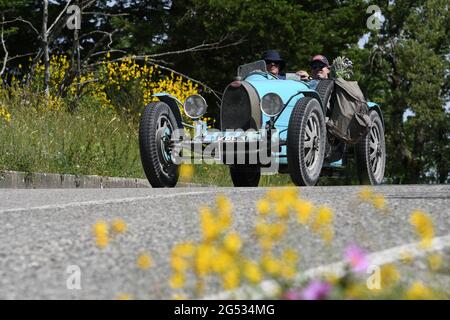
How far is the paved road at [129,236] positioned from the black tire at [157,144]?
277 cm

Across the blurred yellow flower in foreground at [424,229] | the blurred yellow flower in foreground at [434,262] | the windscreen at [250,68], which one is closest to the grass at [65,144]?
the windscreen at [250,68]

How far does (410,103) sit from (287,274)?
35.6 meters

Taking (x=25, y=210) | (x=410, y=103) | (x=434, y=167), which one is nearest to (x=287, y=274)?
(x=25, y=210)

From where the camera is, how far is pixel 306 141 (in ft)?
34.8

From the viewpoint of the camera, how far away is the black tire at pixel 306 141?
10234 millimetres

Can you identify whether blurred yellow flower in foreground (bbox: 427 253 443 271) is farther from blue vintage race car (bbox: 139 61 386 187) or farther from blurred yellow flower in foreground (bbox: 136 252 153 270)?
blue vintage race car (bbox: 139 61 386 187)

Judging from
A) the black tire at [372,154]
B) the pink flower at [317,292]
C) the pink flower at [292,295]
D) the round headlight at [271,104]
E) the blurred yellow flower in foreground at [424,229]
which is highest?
the round headlight at [271,104]

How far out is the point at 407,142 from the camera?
4319 centimetres

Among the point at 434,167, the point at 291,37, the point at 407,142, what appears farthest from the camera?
the point at 434,167

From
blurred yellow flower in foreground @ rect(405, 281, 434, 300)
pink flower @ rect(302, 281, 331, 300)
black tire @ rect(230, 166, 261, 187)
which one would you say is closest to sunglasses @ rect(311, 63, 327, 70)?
black tire @ rect(230, 166, 261, 187)

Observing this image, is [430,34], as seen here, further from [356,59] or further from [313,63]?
[313,63]

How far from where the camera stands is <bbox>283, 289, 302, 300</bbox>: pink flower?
3.68m

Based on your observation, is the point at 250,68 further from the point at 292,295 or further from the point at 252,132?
the point at 292,295

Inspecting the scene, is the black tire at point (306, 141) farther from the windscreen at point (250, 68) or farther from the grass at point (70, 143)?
the grass at point (70, 143)
